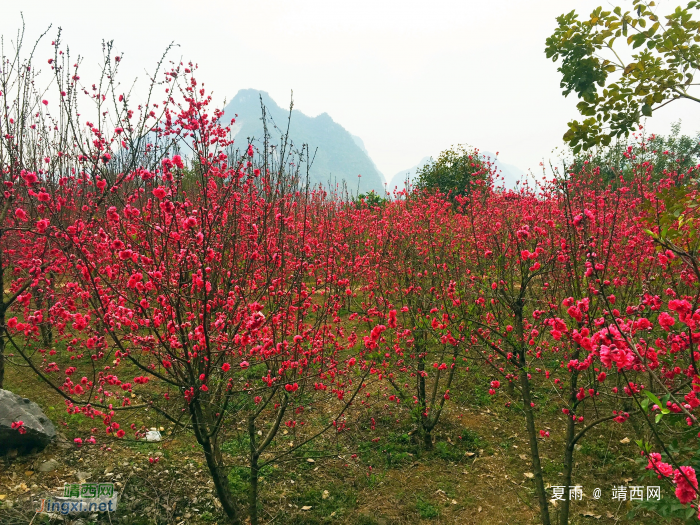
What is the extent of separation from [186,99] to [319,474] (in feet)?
16.3

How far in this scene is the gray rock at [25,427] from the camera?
4.27m

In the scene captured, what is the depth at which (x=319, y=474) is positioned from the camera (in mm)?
5020

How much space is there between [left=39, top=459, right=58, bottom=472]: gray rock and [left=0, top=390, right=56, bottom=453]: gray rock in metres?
0.30

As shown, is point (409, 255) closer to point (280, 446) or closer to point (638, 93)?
point (280, 446)

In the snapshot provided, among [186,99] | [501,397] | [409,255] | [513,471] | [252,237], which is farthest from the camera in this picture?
[501,397]

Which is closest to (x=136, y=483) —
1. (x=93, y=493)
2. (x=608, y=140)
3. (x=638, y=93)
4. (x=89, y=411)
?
(x=93, y=493)

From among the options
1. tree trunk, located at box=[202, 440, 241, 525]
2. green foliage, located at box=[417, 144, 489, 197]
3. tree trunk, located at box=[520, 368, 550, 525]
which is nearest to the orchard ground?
tree trunk, located at box=[202, 440, 241, 525]

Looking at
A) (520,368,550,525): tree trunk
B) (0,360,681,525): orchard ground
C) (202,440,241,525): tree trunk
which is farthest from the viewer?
(0,360,681,525): orchard ground

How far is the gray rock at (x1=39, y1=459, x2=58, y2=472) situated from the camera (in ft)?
14.1

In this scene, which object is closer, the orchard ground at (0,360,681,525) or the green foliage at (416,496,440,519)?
the orchard ground at (0,360,681,525)

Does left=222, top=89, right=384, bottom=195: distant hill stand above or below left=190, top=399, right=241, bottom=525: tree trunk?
above

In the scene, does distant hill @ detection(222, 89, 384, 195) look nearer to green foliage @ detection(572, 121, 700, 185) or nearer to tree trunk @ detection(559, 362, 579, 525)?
green foliage @ detection(572, 121, 700, 185)
